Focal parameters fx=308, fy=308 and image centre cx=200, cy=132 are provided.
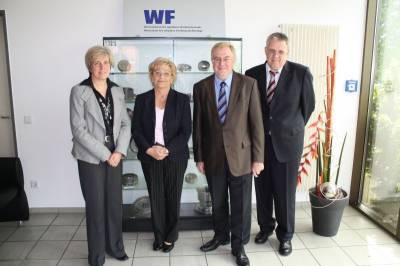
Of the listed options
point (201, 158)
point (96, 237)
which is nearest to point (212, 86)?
point (201, 158)

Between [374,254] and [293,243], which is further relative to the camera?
[293,243]

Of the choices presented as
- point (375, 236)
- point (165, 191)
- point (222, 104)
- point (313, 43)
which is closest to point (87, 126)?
point (165, 191)

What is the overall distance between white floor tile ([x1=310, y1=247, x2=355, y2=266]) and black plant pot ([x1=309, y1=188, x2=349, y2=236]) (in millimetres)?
239

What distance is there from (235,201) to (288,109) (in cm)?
85

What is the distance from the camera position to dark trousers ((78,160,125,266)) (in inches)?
91.8

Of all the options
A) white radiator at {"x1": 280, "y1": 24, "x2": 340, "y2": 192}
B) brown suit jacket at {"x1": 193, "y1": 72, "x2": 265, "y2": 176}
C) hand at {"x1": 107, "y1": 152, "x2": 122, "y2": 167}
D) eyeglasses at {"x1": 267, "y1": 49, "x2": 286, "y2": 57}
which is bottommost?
hand at {"x1": 107, "y1": 152, "x2": 122, "y2": 167}

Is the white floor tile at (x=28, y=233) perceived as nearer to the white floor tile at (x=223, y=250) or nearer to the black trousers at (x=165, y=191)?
the black trousers at (x=165, y=191)

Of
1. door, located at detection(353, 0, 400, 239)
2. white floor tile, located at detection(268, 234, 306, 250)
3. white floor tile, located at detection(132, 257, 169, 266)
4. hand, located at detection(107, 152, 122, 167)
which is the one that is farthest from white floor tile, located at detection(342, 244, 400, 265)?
hand, located at detection(107, 152, 122, 167)

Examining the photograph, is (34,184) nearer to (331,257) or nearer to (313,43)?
(331,257)

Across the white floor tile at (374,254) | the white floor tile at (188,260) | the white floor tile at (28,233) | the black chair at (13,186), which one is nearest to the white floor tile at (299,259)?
the white floor tile at (374,254)

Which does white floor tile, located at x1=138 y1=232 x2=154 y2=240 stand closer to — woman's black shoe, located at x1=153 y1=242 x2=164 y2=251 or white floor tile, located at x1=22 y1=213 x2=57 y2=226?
woman's black shoe, located at x1=153 y1=242 x2=164 y2=251

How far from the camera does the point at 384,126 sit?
10.9ft

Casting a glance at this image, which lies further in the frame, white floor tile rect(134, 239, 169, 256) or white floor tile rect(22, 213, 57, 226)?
white floor tile rect(22, 213, 57, 226)

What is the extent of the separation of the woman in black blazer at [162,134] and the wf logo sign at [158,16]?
85cm
